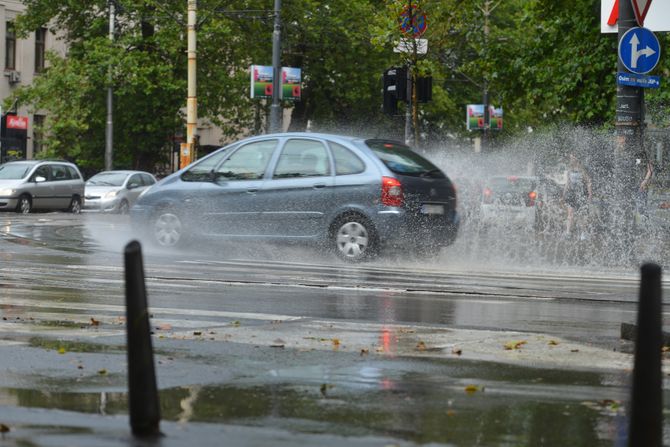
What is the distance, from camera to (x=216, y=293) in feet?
39.2

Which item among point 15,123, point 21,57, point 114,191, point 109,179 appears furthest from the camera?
point 21,57

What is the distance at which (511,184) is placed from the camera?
106ft

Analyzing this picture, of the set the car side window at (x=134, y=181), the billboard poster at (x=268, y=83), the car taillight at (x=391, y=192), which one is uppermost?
the billboard poster at (x=268, y=83)

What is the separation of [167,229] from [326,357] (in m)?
11.3

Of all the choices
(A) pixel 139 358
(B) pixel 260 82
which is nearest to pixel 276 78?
(B) pixel 260 82

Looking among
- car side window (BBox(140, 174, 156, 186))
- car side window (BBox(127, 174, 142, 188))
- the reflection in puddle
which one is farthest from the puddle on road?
car side window (BBox(140, 174, 156, 186))

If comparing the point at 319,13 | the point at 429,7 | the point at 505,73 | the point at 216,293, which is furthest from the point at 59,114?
the point at 216,293

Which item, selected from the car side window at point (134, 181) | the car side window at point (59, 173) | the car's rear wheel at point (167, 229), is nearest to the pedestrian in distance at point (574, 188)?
the car's rear wheel at point (167, 229)

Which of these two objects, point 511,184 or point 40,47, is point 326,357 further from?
point 40,47

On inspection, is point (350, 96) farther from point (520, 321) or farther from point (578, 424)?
point (578, 424)

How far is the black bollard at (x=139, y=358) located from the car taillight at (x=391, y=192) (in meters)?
11.7

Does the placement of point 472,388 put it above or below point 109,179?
above

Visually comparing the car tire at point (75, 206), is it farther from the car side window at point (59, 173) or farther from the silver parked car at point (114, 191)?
the silver parked car at point (114, 191)

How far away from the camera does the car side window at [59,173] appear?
39.7 meters
